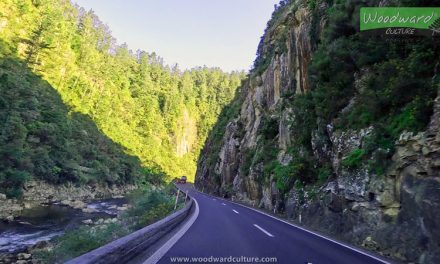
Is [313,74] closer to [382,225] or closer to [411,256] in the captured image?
[382,225]

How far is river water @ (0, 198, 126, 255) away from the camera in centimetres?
1622

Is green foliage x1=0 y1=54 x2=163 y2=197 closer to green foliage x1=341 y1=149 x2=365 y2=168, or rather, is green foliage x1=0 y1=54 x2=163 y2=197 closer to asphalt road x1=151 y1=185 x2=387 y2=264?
asphalt road x1=151 y1=185 x2=387 y2=264

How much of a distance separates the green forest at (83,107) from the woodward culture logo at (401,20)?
32.1m

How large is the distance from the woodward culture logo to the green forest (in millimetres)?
32148

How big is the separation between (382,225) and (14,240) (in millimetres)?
16800

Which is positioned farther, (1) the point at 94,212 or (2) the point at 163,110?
(2) the point at 163,110

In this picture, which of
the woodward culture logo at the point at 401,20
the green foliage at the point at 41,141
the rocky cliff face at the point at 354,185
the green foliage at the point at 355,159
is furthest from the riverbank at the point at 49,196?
the woodward culture logo at the point at 401,20

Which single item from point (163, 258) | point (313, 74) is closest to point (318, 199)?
point (313, 74)

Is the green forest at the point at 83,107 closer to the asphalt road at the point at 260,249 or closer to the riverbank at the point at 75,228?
the riverbank at the point at 75,228

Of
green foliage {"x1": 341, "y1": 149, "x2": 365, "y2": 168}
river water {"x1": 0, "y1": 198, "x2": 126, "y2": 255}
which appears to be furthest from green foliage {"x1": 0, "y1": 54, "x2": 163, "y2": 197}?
green foliage {"x1": 341, "y1": 149, "x2": 365, "y2": 168}

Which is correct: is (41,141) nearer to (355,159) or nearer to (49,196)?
(49,196)

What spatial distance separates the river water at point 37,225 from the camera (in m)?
16.2

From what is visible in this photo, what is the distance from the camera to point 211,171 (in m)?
60.5

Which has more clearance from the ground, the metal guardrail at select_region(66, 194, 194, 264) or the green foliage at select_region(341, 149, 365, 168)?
the green foliage at select_region(341, 149, 365, 168)
